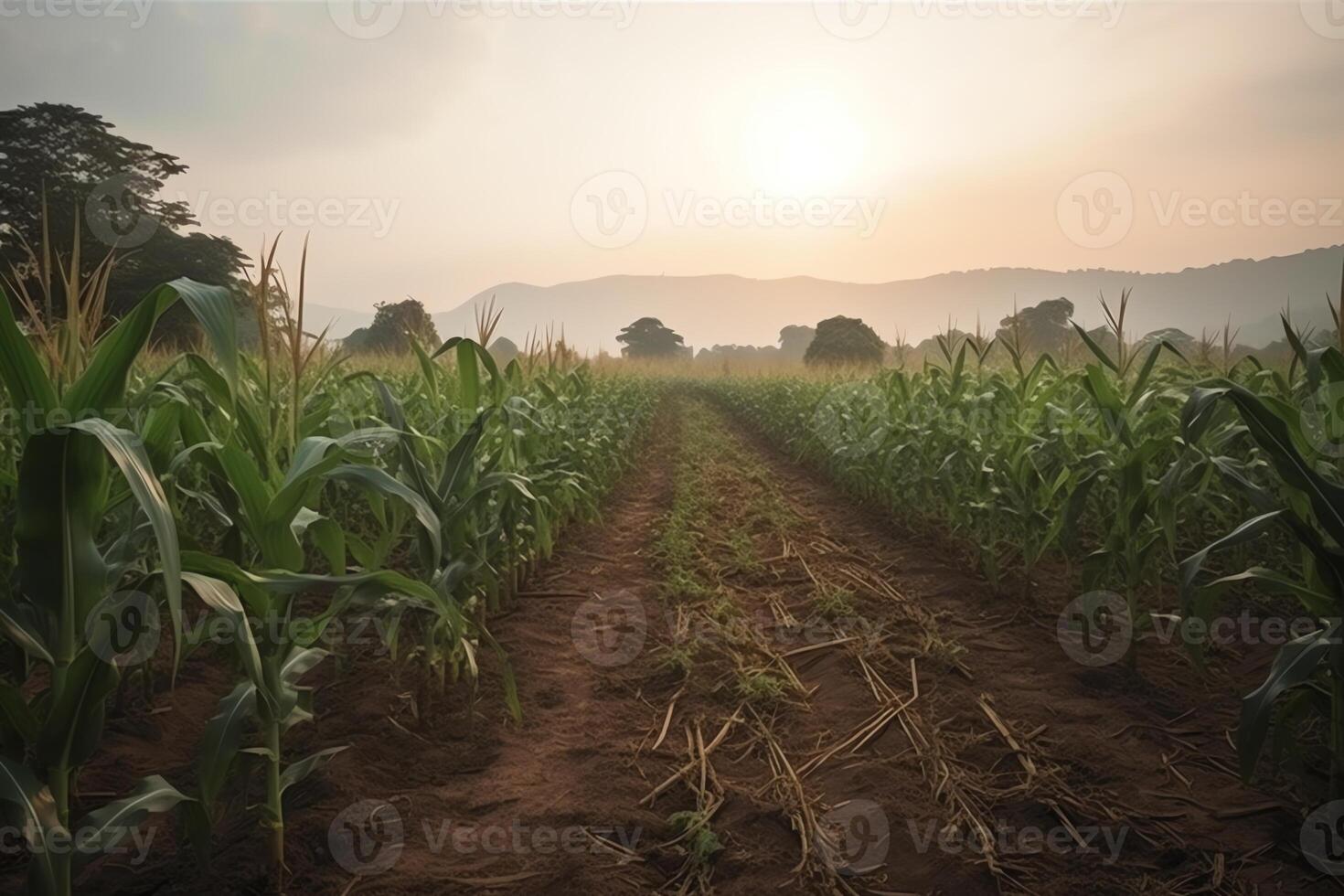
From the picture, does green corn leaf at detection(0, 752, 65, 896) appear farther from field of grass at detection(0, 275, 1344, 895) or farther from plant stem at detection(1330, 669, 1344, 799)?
plant stem at detection(1330, 669, 1344, 799)

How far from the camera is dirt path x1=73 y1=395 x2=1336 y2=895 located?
6.66 feet

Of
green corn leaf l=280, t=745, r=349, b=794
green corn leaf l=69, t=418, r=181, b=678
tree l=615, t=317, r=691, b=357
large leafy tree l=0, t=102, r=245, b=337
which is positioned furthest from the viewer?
tree l=615, t=317, r=691, b=357

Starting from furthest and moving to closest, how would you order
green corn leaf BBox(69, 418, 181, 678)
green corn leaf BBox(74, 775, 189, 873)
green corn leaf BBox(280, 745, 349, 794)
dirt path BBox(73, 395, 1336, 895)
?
dirt path BBox(73, 395, 1336, 895) → green corn leaf BBox(280, 745, 349, 794) → green corn leaf BBox(74, 775, 189, 873) → green corn leaf BBox(69, 418, 181, 678)

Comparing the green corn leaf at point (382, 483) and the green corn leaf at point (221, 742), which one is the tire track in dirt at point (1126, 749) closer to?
the green corn leaf at point (382, 483)

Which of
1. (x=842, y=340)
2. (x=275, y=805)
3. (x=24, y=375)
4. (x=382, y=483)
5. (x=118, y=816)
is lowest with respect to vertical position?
(x=275, y=805)

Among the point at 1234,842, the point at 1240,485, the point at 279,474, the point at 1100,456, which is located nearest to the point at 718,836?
the point at 1234,842

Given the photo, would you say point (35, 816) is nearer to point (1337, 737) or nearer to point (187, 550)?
point (187, 550)

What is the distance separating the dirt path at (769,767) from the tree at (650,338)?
7325cm

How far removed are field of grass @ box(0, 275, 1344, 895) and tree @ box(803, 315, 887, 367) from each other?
42847 millimetres

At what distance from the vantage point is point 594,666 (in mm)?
3422

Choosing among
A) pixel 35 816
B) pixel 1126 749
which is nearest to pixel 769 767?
pixel 1126 749

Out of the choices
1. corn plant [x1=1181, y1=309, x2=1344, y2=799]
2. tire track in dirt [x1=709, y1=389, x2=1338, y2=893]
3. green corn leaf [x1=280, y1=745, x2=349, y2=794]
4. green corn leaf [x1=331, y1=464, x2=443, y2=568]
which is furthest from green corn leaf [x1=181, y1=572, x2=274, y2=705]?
corn plant [x1=1181, y1=309, x2=1344, y2=799]

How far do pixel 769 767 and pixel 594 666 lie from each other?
1.12m

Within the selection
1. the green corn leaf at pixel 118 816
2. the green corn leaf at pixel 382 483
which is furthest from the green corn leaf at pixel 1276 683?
the green corn leaf at pixel 118 816
